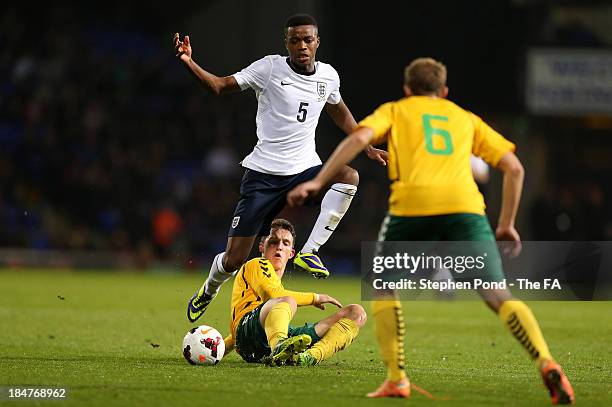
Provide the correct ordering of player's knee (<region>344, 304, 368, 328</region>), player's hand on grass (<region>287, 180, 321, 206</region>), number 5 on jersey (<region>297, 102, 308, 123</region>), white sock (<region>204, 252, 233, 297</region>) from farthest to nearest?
white sock (<region>204, 252, 233, 297</region>)
number 5 on jersey (<region>297, 102, 308, 123</region>)
player's knee (<region>344, 304, 368, 328</region>)
player's hand on grass (<region>287, 180, 321, 206</region>)

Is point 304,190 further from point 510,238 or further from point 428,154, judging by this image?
point 510,238

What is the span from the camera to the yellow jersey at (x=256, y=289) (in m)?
9.16

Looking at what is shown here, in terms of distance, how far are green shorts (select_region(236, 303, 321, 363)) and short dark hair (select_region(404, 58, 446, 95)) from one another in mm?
2684

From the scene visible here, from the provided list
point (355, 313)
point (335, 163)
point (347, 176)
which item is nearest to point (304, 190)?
point (335, 163)

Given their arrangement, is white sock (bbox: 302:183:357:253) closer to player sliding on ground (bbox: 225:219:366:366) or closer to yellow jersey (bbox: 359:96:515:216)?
player sliding on ground (bbox: 225:219:366:366)

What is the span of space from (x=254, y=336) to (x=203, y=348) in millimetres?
421

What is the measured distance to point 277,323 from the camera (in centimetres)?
873

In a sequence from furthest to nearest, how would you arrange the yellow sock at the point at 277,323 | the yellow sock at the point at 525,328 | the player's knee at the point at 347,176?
the player's knee at the point at 347,176 → the yellow sock at the point at 277,323 → the yellow sock at the point at 525,328

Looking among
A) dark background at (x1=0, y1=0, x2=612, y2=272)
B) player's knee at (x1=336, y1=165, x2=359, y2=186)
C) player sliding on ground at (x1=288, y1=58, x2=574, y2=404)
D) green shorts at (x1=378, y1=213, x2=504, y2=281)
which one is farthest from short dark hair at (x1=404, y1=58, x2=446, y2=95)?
dark background at (x1=0, y1=0, x2=612, y2=272)

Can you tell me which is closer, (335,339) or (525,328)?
(525,328)

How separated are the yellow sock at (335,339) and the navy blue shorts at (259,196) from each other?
1.18 meters

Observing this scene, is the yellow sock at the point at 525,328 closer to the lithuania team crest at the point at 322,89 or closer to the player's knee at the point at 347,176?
the player's knee at the point at 347,176

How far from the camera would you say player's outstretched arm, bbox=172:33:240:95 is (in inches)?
348

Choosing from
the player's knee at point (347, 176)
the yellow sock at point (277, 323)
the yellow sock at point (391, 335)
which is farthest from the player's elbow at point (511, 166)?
the player's knee at point (347, 176)
